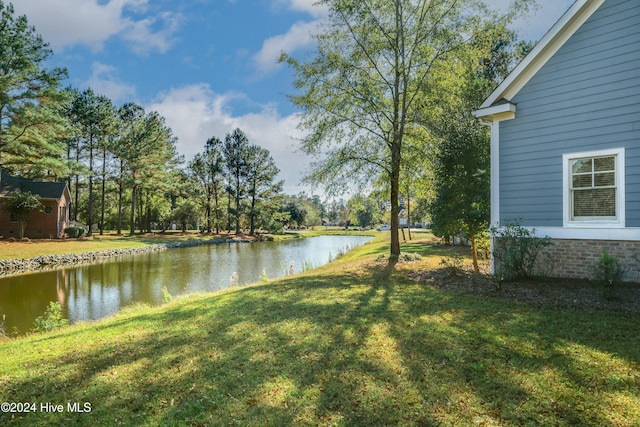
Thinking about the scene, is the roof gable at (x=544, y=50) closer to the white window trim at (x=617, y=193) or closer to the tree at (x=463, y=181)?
the tree at (x=463, y=181)

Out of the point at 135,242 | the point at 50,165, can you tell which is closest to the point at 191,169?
the point at 135,242

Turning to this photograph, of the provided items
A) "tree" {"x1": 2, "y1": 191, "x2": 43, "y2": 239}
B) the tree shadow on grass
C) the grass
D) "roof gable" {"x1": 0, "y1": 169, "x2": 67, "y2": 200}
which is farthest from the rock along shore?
the tree shadow on grass

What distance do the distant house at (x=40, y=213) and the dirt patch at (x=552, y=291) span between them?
32.8 metres

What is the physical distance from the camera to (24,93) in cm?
2136

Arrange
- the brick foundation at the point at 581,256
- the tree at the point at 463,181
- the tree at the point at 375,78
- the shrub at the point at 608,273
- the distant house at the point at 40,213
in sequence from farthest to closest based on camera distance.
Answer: the distant house at the point at 40,213, the tree at the point at 375,78, the tree at the point at 463,181, the brick foundation at the point at 581,256, the shrub at the point at 608,273

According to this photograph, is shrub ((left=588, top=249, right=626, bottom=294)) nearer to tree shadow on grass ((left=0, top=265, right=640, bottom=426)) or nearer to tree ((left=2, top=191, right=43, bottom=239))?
tree shadow on grass ((left=0, top=265, right=640, bottom=426))

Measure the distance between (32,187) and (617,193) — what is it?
125 feet

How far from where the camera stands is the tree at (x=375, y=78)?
10.9 meters

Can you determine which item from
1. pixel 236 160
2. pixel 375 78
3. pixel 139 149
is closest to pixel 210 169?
pixel 236 160

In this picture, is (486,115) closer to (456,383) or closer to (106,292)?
(456,383)

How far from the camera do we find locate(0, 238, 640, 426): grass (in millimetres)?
2984

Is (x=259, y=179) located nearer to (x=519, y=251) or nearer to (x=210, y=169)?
(x=210, y=169)

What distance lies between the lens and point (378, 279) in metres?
8.80

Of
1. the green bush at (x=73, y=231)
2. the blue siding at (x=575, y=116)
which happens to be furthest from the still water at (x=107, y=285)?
the green bush at (x=73, y=231)
